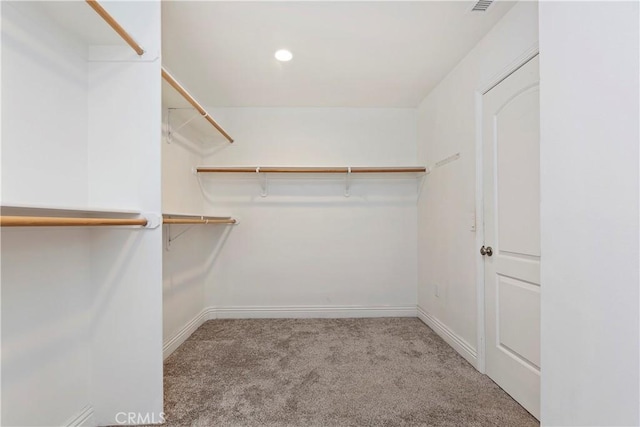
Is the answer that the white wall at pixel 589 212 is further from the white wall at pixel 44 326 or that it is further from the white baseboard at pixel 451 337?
the white wall at pixel 44 326

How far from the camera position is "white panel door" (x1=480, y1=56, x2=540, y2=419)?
4.84 ft

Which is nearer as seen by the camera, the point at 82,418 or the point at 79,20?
the point at 79,20

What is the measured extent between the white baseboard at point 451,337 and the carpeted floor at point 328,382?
0.06 metres

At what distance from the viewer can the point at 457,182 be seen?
7.18 feet

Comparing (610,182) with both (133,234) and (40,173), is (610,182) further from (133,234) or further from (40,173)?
(40,173)

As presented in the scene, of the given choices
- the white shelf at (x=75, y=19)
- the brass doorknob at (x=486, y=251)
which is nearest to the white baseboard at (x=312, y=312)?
the brass doorknob at (x=486, y=251)

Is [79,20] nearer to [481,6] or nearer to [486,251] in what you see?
[481,6]

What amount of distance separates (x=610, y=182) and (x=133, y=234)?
1.89m

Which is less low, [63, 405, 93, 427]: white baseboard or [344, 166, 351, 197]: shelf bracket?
[344, 166, 351, 197]: shelf bracket

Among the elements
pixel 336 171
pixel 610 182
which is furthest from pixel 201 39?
pixel 610 182

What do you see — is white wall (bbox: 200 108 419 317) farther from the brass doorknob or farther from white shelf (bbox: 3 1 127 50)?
white shelf (bbox: 3 1 127 50)

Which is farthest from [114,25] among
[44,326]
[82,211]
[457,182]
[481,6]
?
[457,182]

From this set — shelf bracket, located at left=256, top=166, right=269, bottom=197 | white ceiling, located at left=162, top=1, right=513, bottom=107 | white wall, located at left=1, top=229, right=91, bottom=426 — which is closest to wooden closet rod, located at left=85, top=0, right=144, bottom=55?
white ceiling, located at left=162, top=1, right=513, bottom=107

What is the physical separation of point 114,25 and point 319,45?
46.8 inches
